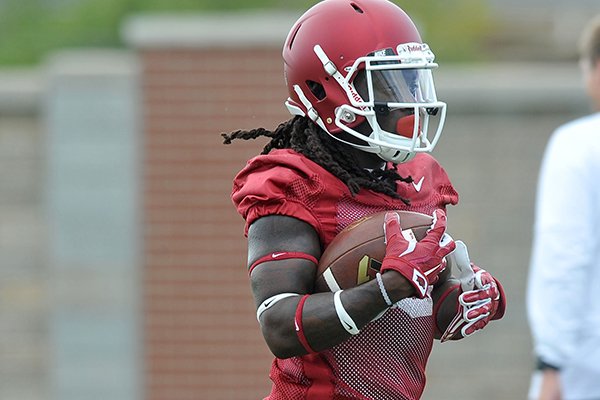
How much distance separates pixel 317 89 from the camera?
3.43 meters

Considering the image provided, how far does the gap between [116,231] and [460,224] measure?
2.07 meters

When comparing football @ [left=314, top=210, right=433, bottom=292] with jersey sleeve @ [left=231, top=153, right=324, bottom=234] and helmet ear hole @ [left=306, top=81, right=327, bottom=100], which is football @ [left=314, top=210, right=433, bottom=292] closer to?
jersey sleeve @ [left=231, top=153, right=324, bottom=234]

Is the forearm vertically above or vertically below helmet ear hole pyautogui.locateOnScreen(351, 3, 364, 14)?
below

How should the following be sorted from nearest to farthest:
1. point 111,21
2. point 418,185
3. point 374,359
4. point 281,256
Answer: point 281,256 < point 374,359 < point 418,185 < point 111,21

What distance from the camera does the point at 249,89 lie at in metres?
8.05

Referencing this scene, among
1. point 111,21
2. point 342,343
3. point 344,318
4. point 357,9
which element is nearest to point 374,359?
point 342,343

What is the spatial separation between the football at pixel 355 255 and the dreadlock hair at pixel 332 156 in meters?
0.13

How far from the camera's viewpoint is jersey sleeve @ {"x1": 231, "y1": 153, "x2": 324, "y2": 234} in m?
3.22

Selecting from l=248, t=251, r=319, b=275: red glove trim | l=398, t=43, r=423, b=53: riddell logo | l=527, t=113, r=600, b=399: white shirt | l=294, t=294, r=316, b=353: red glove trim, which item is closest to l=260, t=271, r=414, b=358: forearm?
l=294, t=294, r=316, b=353: red glove trim

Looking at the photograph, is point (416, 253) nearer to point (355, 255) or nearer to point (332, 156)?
point (355, 255)

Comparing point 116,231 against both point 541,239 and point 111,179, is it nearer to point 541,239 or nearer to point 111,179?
point 111,179

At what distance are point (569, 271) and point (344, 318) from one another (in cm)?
200

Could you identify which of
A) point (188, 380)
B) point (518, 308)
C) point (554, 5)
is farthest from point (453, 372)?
point (554, 5)

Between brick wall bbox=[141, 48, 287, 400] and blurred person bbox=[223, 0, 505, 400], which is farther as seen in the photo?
brick wall bbox=[141, 48, 287, 400]
